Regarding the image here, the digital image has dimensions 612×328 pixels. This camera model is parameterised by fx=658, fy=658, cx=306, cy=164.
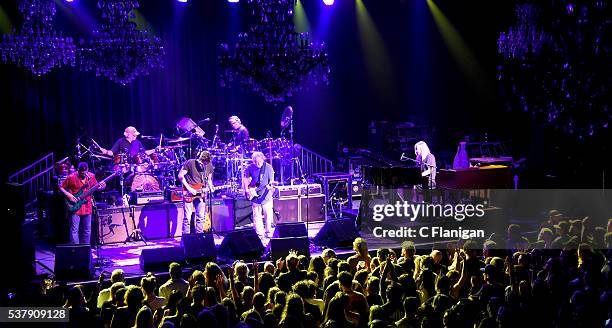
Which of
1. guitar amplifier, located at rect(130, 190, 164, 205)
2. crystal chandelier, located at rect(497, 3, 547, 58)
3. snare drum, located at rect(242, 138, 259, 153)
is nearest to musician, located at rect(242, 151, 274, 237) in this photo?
guitar amplifier, located at rect(130, 190, 164, 205)

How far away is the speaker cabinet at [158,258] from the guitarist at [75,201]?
2.07m

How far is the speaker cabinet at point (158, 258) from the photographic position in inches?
407

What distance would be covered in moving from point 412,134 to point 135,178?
10154mm

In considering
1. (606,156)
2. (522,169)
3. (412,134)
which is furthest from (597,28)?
(412,134)

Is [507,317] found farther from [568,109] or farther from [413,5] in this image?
[413,5]

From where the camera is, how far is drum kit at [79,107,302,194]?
14.2 metres

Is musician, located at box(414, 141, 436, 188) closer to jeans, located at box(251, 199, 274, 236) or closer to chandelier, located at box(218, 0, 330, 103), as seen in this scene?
jeans, located at box(251, 199, 274, 236)

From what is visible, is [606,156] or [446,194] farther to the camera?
[606,156]

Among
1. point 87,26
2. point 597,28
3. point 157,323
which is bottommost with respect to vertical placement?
point 157,323

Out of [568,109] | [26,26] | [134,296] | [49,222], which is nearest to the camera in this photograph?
[134,296]

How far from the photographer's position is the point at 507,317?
18.7 ft

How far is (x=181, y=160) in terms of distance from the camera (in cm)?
1650

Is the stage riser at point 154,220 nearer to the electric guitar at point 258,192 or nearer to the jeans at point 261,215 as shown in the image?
the jeans at point 261,215

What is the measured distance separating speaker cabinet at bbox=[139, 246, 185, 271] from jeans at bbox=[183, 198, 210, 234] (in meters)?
2.71
